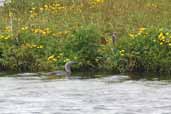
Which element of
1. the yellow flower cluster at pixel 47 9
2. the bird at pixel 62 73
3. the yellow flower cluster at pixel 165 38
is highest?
the yellow flower cluster at pixel 47 9

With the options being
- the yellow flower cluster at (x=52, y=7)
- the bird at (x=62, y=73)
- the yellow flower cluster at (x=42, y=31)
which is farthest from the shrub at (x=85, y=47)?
the yellow flower cluster at (x=52, y=7)

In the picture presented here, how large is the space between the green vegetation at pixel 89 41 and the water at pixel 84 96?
28.7 inches

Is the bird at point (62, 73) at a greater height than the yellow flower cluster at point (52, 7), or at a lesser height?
lesser

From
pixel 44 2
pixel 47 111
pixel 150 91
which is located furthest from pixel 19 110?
pixel 44 2

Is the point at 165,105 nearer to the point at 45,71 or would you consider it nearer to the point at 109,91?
the point at 109,91

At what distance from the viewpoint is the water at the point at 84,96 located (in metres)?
11.1

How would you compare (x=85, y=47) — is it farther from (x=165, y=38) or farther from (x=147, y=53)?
(x=165, y=38)

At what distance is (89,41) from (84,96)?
2.95 m

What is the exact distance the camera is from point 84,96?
1212cm

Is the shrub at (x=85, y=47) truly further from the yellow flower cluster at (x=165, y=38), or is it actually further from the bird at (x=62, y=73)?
the yellow flower cluster at (x=165, y=38)

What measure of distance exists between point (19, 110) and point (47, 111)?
0.43 meters

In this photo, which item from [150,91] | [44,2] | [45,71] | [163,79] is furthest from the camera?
[44,2]

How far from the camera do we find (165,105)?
11.2 m

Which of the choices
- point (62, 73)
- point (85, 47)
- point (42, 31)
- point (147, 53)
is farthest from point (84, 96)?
point (42, 31)
